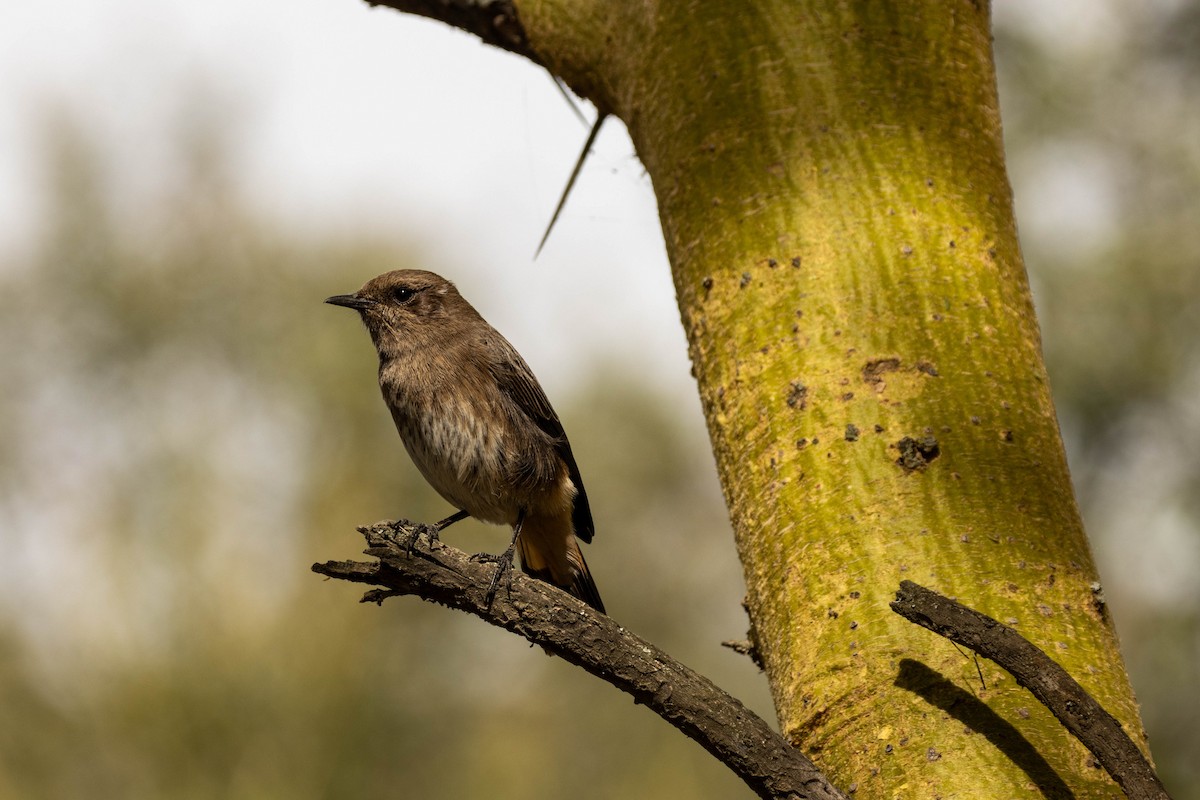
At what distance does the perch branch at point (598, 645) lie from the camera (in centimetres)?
186

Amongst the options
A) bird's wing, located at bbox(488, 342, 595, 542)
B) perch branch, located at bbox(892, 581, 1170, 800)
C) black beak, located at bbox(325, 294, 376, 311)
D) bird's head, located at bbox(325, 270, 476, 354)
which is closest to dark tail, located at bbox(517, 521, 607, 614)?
bird's wing, located at bbox(488, 342, 595, 542)

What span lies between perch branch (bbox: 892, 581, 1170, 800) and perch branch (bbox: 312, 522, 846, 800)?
12.2 inches

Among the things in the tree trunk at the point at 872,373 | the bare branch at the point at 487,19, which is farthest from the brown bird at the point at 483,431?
the tree trunk at the point at 872,373

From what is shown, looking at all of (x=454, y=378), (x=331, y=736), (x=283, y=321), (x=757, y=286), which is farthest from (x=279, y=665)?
(x=757, y=286)

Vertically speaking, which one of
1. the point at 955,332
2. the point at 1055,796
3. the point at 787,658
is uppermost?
the point at 955,332

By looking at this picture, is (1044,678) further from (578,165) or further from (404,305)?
(404,305)

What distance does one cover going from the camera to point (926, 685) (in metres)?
1.95

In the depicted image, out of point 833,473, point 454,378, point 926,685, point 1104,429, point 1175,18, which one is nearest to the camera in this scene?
point 926,685

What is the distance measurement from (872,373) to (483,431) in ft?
7.76

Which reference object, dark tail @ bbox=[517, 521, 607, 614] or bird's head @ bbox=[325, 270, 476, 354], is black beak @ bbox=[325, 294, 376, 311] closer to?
bird's head @ bbox=[325, 270, 476, 354]

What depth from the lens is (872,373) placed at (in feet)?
7.31

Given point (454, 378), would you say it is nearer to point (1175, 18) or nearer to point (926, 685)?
point (926, 685)

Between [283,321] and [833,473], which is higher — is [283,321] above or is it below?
above

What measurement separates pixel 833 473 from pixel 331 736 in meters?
9.83
